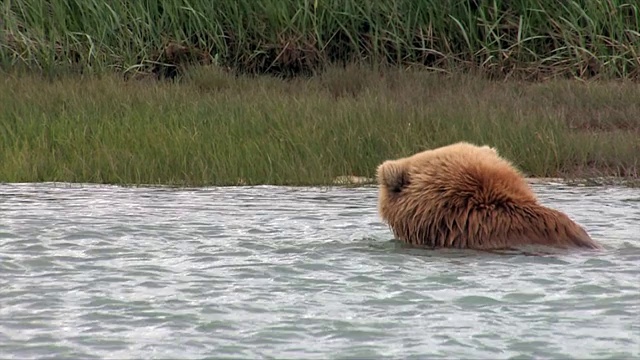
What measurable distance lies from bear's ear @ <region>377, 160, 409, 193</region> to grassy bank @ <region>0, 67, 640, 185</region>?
2946 mm

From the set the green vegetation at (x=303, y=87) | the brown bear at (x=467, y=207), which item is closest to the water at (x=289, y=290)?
the brown bear at (x=467, y=207)

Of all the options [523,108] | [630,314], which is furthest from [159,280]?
[523,108]

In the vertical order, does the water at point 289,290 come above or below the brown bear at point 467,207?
below

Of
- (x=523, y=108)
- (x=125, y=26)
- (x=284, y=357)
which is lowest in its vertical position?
(x=284, y=357)

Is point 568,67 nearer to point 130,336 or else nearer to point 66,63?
point 66,63

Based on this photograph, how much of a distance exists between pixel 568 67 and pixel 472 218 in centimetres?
760

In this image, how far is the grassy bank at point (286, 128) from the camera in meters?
9.71

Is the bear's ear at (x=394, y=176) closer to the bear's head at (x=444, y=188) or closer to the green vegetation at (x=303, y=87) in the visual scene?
the bear's head at (x=444, y=188)

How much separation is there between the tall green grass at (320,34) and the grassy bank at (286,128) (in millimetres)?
849

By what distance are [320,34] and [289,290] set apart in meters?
9.00

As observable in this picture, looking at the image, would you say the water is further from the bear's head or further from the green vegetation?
the green vegetation

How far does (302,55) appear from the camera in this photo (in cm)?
1412

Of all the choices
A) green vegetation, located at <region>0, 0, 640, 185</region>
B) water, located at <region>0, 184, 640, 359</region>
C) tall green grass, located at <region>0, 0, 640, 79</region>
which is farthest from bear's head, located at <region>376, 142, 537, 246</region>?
tall green grass, located at <region>0, 0, 640, 79</region>

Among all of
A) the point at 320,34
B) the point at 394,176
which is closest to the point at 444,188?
the point at 394,176
